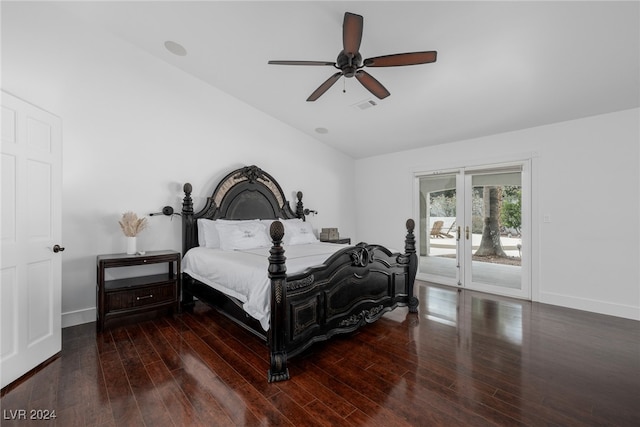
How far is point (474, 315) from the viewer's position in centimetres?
354

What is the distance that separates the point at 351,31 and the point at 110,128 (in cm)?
316

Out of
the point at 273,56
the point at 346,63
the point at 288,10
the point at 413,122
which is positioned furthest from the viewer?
the point at 413,122

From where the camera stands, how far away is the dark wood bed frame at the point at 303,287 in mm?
2207

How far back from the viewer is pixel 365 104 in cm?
421

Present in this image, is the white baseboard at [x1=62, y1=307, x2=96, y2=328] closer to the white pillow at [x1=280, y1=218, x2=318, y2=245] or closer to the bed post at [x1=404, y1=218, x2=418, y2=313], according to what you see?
the white pillow at [x1=280, y1=218, x2=318, y2=245]

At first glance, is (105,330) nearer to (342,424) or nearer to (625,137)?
(342,424)

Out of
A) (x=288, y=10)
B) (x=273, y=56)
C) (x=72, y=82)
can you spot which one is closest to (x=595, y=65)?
(x=288, y=10)

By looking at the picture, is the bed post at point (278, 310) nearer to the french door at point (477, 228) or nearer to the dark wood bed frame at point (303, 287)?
the dark wood bed frame at point (303, 287)

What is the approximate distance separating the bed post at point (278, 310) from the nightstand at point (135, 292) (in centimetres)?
191

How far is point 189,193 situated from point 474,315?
163 inches

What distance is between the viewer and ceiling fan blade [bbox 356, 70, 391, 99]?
8.39ft

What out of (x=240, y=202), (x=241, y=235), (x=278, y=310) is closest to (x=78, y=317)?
(x=241, y=235)

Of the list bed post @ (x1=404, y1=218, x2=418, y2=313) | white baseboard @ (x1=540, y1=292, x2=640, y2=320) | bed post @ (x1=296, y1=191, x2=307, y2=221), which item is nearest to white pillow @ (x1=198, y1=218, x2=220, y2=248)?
bed post @ (x1=296, y1=191, x2=307, y2=221)

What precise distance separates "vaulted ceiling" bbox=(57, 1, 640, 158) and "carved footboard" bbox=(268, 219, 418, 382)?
1.89m
